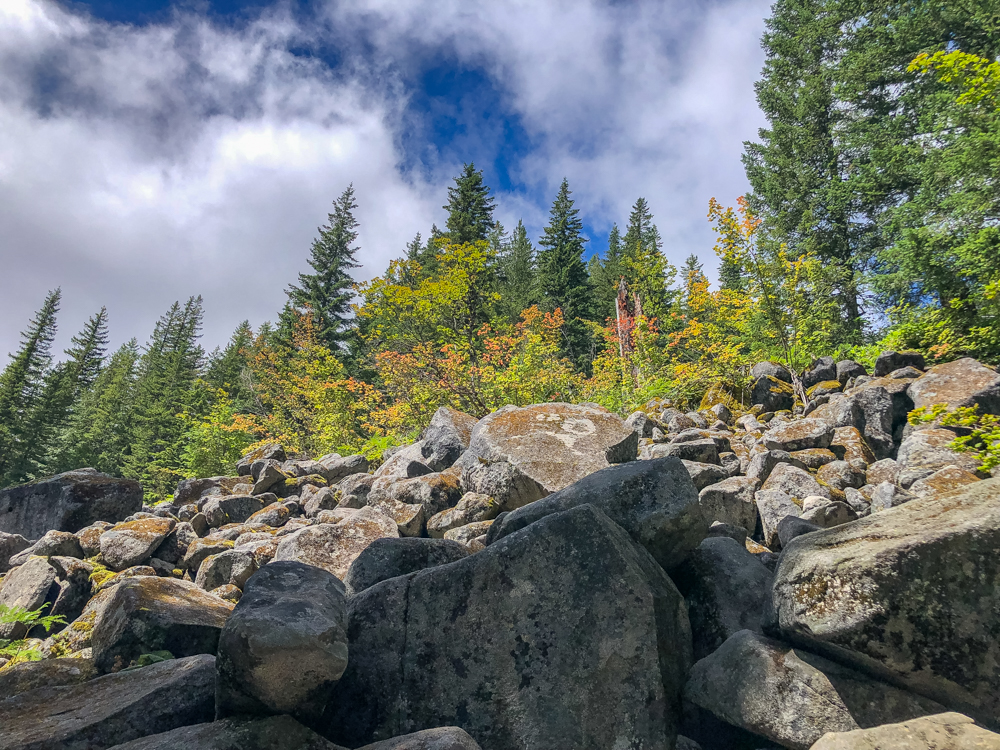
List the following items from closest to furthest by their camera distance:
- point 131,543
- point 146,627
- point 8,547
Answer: point 146,627
point 131,543
point 8,547

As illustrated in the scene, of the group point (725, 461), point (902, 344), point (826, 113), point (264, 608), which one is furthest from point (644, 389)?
point (826, 113)

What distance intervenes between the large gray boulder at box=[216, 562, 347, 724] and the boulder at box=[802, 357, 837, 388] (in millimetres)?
13295

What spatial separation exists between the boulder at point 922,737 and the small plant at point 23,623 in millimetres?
7867

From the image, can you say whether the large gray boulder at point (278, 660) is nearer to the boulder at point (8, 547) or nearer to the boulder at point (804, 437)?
the boulder at point (804, 437)

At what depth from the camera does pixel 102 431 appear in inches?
1795

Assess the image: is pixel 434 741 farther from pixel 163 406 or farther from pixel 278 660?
pixel 163 406

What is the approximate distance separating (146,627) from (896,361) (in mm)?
13924

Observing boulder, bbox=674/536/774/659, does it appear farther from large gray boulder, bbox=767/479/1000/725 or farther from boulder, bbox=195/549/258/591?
boulder, bbox=195/549/258/591

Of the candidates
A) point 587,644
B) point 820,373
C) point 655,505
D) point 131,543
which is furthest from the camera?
point 820,373

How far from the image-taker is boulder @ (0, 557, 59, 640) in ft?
Answer: 22.5

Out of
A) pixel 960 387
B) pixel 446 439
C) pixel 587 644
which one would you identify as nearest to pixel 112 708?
pixel 587 644

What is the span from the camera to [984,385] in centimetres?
811

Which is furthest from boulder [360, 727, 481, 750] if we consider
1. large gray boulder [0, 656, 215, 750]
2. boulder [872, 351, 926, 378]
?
boulder [872, 351, 926, 378]

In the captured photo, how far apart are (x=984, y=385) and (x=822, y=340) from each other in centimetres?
744
